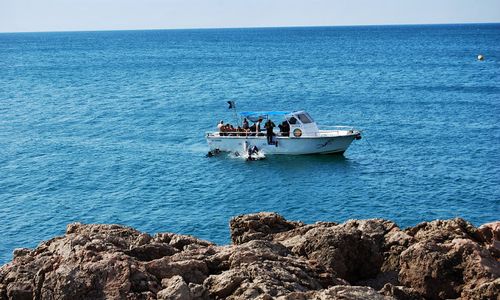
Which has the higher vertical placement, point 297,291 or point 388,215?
point 297,291

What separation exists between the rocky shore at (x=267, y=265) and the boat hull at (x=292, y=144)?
36.0m

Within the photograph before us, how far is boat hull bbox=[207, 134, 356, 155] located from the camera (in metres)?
51.1

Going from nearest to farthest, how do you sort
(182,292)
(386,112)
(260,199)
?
(182,292), (260,199), (386,112)

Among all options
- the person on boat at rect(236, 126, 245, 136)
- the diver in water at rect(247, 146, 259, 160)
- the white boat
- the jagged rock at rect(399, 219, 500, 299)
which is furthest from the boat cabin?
the jagged rock at rect(399, 219, 500, 299)

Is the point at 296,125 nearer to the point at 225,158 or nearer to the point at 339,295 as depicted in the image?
the point at 225,158

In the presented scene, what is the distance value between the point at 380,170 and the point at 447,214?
10022mm

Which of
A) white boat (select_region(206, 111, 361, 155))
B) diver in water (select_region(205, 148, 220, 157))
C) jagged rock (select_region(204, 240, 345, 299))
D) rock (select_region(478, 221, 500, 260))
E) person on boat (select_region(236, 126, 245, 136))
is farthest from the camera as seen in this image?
diver in water (select_region(205, 148, 220, 157))

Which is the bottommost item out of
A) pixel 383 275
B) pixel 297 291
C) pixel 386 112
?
pixel 386 112

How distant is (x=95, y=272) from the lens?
1027cm

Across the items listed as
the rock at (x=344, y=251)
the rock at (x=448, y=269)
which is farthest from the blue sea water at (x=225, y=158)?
the rock at (x=448, y=269)

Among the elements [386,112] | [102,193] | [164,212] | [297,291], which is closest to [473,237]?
[297,291]

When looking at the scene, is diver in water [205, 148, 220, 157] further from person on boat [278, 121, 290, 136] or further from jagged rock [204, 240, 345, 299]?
jagged rock [204, 240, 345, 299]

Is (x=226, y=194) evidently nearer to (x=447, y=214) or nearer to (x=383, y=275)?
(x=447, y=214)

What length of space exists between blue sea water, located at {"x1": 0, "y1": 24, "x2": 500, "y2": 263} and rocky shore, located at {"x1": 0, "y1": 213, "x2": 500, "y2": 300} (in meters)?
21.0
